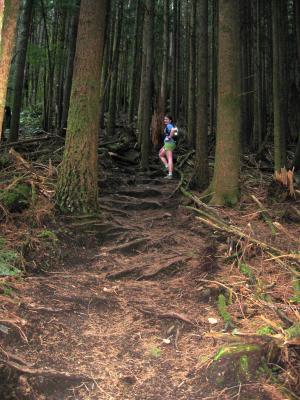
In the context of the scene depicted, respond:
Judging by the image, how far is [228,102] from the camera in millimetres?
8445

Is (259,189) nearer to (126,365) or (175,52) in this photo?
(126,365)

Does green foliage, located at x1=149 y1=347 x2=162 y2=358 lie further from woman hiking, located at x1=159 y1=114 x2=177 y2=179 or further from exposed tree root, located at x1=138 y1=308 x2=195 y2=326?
woman hiking, located at x1=159 y1=114 x2=177 y2=179

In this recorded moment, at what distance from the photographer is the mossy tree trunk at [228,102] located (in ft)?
27.6

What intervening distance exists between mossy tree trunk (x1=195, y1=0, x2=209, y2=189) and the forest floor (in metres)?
1.98

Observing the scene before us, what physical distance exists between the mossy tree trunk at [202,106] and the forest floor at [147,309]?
198 centimetres

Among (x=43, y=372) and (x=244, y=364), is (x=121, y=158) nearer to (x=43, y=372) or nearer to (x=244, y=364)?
(x=43, y=372)

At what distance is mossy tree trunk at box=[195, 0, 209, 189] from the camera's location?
10133mm

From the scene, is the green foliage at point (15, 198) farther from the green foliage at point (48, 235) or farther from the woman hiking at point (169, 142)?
the woman hiking at point (169, 142)

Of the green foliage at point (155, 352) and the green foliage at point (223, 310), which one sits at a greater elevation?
the green foliage at point (223, 310)

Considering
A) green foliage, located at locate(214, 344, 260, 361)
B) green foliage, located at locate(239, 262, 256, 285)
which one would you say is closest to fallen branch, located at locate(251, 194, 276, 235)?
green foliage, located at locate(239, 262, 256, 285)

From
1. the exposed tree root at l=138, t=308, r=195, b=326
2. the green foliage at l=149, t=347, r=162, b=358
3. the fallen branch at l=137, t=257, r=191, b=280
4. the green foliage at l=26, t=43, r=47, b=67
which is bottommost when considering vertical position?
the green foliage at l=149, t=347, r=162, b=358

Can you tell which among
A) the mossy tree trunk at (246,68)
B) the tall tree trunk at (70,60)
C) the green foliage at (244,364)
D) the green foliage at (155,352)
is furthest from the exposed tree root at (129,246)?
the mossy tree trunk at (246,68)

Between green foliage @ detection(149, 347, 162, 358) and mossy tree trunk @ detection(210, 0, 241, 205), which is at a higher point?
mossy tree trunk @ detection(210, 0, 241, 205)

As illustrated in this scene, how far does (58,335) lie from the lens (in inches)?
181
